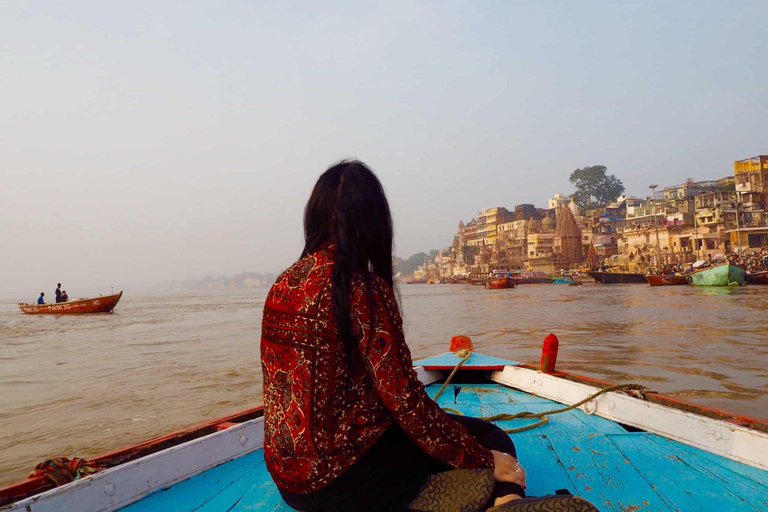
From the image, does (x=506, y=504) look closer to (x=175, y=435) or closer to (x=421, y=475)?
(x=421, y=475)

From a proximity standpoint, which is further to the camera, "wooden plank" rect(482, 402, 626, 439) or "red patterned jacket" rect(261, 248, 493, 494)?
"wooden plank" rect(482, 402, 626, 439)

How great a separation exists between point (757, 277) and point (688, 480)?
3766cm

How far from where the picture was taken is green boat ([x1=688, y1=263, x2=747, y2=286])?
3122cm

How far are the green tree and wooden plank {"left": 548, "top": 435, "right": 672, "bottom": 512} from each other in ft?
298

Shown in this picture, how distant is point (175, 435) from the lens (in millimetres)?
2428

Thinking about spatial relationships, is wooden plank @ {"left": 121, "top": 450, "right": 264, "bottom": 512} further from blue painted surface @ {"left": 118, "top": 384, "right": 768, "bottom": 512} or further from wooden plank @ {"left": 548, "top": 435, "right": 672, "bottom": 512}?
wooden plank @ {"left": 548, "top": 435, "right": 672, "bottom": 512}

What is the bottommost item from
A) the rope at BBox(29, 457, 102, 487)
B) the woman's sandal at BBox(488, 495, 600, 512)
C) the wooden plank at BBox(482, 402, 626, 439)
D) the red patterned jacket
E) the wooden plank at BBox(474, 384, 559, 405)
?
the wooden plank at BBox(474, 384, 559, 405)

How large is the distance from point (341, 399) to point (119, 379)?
26.1ft

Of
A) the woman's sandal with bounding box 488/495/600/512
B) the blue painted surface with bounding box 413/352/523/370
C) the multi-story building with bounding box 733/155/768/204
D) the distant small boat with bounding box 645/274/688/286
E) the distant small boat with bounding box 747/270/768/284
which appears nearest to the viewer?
the woman's sandal with bounding box 488/495/600/512

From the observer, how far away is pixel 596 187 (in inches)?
3450

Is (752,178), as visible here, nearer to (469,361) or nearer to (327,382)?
(469,361)

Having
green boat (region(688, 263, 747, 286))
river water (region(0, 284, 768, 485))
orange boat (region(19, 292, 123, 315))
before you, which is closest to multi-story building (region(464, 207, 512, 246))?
green boat (region(688, 263, 747, 286))

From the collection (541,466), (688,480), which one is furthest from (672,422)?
(541,466)

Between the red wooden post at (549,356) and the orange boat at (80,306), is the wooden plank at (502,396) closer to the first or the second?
the red wooden post at (549,356)
